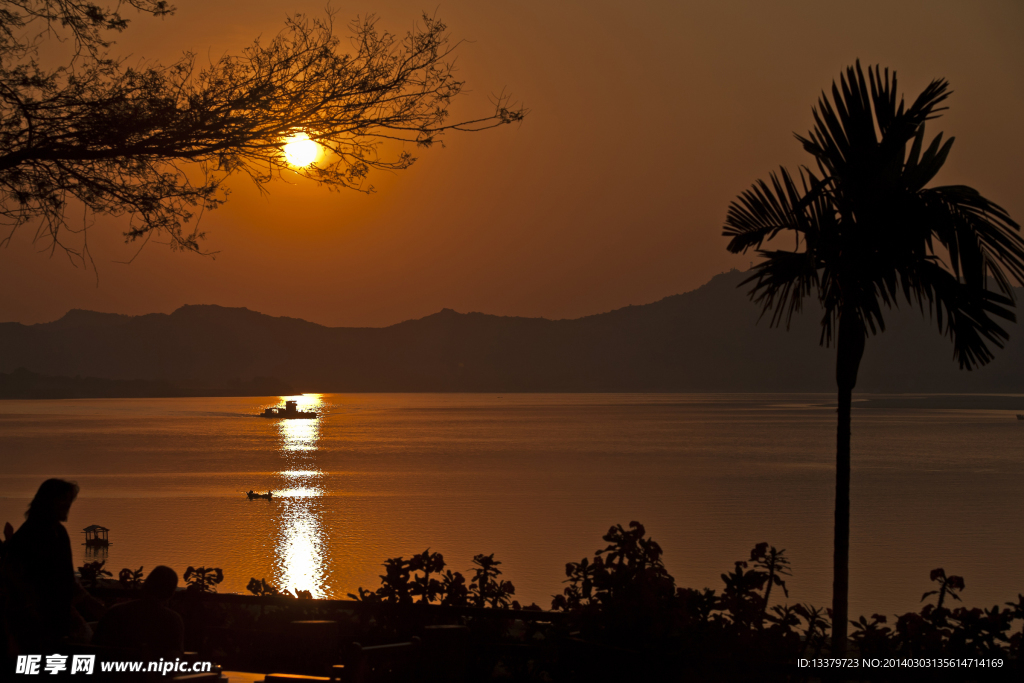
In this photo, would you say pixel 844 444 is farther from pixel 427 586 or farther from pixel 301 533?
pixel 301 533

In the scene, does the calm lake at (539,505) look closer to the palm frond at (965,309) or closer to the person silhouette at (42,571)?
the palm frond at (965,309)

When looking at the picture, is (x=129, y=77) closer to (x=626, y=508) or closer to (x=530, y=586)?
(x=530, y=586)

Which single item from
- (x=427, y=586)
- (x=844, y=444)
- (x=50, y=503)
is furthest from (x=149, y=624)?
(x=844, y=444)

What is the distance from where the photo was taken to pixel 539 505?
47.2 m

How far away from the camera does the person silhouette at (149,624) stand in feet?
13.3

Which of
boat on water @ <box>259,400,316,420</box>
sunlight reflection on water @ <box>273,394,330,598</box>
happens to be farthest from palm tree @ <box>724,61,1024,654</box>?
boat on water @ <box>259,400,316,420</box>

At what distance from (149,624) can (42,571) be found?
2.35 feet

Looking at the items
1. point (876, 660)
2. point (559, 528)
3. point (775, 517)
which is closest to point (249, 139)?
point (876, 660)

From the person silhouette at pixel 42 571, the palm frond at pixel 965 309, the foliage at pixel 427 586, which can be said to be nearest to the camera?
the person silhouette at pixel 42 571

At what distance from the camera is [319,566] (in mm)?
32250

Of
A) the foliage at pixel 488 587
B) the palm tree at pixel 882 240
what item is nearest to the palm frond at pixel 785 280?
the palm tree at pixel 882 240

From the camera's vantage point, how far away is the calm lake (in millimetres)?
30844

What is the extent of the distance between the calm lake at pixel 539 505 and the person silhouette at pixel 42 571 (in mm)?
21745

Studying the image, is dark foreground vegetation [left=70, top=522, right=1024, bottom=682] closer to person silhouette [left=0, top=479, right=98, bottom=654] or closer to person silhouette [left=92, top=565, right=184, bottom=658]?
person silhouette [left=92, top=565, right=184, bottom=658]
